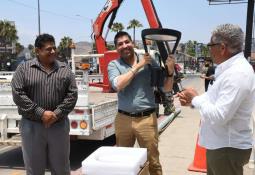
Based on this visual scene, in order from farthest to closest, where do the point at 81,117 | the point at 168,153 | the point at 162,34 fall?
1. the point at 168,153
2. the point at 81,117
3. the point at 162,34

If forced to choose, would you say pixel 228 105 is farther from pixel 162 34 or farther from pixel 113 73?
pixel 113 73

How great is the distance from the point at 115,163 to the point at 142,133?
3.43 ft

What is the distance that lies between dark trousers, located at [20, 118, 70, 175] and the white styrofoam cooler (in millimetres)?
945

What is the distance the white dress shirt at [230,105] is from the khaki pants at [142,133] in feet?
3.74

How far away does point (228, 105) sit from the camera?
2.54 m

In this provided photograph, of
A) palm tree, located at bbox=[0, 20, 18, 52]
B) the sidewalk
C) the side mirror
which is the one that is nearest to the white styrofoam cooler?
the side mirror

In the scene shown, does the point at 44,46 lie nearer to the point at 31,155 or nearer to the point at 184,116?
the point at 31,155

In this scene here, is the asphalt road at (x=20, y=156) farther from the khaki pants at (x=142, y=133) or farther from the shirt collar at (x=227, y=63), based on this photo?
the shirt collar at (x=227, y=63)

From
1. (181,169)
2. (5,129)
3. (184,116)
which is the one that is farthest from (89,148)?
(184,116)

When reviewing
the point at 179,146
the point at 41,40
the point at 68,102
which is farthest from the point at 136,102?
the point at 179,146

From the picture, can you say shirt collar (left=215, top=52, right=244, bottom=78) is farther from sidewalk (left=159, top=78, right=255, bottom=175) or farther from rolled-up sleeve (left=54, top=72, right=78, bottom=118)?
sidewalk (left=159, top=78, right=255, bottom=175)

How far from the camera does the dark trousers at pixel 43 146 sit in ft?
12.8

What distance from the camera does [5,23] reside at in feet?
198

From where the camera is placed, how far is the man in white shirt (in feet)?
8.39
